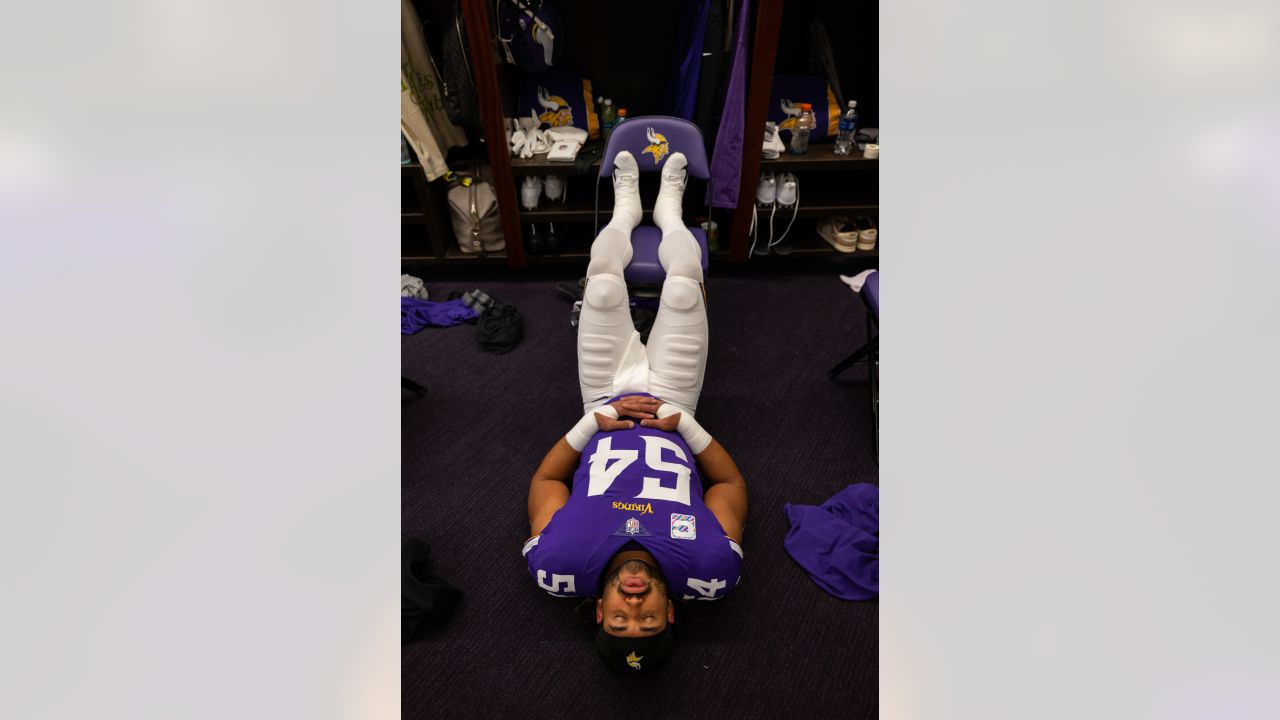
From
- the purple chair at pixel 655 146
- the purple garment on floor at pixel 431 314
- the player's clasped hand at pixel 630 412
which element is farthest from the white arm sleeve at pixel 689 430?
the purple garment on floor at pixel 431 314

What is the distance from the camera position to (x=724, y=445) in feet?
9.01

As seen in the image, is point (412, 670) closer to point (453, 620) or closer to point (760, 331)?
point (453, 620)

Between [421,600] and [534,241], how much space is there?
6.95 feet

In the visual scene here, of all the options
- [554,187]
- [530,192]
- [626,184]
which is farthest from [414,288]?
[626,184]

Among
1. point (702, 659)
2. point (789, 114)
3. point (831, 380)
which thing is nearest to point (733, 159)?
point (789, 114)

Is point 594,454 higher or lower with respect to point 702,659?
higher

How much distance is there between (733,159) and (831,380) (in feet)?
4.07

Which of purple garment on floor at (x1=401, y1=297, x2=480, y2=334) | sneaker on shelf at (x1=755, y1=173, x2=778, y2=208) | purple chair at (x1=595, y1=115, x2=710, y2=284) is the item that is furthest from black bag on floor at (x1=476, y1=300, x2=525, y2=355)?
sneaker on shelf at (x1=755, y1=173, x2=778, y2=208)

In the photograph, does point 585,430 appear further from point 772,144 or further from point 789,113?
point 789,113

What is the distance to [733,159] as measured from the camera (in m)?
3.43

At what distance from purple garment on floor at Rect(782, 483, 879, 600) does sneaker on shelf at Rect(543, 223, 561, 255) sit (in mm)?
1974
